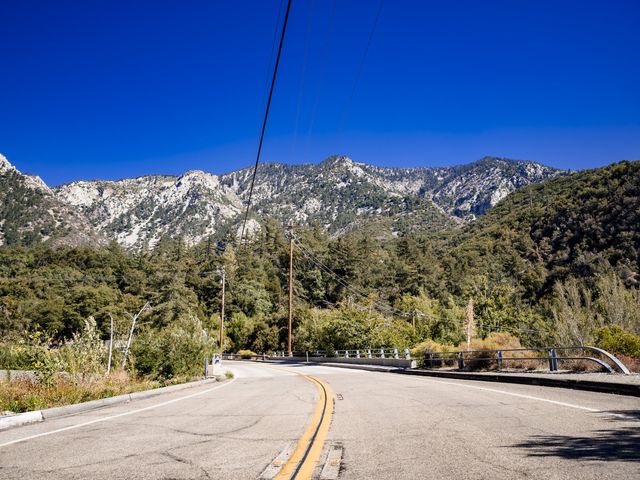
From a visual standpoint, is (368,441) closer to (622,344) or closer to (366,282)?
(622,344)

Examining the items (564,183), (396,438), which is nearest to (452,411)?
(396,438)

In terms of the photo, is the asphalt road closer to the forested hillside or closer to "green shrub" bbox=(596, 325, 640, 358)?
"green shrub" bbox=(596, 325, 640, 358)

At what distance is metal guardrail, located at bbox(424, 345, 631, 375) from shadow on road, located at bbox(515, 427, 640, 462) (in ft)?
27.7

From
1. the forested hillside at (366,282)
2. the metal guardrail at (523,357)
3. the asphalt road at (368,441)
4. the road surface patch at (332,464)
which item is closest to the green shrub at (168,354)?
the asphalt road at (368,441)

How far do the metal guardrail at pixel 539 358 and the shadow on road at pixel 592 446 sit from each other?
27.7ft

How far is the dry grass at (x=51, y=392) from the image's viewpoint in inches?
388

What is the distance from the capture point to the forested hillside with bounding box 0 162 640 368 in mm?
63188

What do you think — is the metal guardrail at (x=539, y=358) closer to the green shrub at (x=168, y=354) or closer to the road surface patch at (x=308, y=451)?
the road surface patch at (x=308, y=451)

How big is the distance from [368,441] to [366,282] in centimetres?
9843

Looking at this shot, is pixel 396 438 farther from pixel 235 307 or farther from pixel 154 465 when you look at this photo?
pixel 235 307

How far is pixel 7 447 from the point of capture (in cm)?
642

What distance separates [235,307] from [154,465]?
3758 inches

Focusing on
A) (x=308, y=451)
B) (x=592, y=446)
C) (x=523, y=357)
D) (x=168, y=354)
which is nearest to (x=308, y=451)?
(x=308, y=451)

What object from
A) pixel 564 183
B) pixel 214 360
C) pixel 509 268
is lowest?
pixel 214 360
